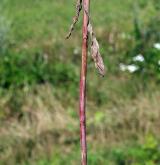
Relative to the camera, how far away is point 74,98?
16.9ft

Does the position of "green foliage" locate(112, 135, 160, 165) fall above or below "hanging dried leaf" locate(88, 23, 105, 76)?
below

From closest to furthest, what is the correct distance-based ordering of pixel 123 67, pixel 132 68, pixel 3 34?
pixel 132 68, pixel 123 67, pixel 3 34

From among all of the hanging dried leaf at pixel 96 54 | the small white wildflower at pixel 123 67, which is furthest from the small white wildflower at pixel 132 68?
the hanging dried leaf at pixel 96 54

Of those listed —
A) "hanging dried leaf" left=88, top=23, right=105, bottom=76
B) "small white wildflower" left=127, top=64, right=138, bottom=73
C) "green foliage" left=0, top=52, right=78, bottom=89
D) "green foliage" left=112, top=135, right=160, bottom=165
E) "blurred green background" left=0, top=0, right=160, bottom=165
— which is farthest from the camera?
"green foliage" left=0, top=52, right=78, bottom=89

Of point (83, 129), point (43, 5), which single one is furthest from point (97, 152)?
point (43, 5)

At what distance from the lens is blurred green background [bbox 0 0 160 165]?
411 cm

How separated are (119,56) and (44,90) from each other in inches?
45.0

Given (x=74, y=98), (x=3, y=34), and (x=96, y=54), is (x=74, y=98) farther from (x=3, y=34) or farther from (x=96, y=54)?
(x=96, y=54)

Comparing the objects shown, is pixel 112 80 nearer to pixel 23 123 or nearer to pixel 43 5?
pixel 23 123

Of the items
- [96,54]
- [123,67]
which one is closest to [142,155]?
[123,67]

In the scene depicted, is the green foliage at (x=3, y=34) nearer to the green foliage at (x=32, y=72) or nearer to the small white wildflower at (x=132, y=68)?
the green foliage at (x=32, y=72)

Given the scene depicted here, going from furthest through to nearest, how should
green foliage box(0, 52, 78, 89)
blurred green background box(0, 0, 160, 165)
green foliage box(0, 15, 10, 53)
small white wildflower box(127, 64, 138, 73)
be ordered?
green foliage box(0, 15, 10, 53), green foliage box(0, 52, 78, 89), small white wildflower box(127, 64, 138, 73), blurred green background box(0, 0, 160, 165)

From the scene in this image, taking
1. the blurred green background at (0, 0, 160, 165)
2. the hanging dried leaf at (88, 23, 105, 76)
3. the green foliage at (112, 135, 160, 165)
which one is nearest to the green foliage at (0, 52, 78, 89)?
the blurred green background at (0, 0, 160, 165)

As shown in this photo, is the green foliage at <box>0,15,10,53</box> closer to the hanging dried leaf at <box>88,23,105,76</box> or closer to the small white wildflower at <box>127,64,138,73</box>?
the small white wildflower at <box>127,64,138,73</box>
